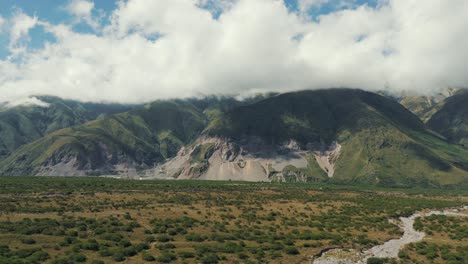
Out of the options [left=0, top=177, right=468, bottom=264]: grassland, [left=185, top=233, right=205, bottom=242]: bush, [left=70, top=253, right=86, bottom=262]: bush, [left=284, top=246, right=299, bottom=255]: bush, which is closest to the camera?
[left=70, top=253, right=86, bottom=262]: bush

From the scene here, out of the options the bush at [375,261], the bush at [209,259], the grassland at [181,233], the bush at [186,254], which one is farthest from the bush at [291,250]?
the bush at [186,254]

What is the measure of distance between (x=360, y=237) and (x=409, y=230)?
24.4 m

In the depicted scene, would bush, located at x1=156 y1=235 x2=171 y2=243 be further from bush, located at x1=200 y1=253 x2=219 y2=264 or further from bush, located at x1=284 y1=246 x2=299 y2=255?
bush, located at x1=284 y1=246 x2=299 y2=255

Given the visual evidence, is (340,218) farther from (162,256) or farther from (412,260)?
(162,256)

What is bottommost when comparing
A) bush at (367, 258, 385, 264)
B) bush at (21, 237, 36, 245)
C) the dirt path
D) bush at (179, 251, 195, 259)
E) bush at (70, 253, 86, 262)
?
the dirt path

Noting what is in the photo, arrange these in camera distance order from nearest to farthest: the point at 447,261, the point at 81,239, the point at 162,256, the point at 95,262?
the point at 95,262, the point at 162,256, the point at 447,261, the point at 81,239

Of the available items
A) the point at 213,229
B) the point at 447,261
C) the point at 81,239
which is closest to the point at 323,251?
the point at 447,261

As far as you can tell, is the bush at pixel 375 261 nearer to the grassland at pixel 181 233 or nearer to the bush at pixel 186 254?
the grassland at pixel 181 233

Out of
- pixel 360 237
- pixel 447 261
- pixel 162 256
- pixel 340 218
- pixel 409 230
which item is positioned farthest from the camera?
pixel 340 218

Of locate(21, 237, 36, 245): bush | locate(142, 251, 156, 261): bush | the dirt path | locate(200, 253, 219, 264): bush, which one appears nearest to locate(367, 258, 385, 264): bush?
the dirt path

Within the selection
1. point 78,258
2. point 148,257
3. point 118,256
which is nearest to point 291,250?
point 148,257

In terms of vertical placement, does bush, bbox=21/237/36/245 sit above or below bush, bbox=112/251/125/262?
above

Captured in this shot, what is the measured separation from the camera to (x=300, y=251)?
68.8m

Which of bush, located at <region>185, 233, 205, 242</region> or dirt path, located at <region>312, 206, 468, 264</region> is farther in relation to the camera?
bush, located at <region>185, 233, 205, 242</region>
